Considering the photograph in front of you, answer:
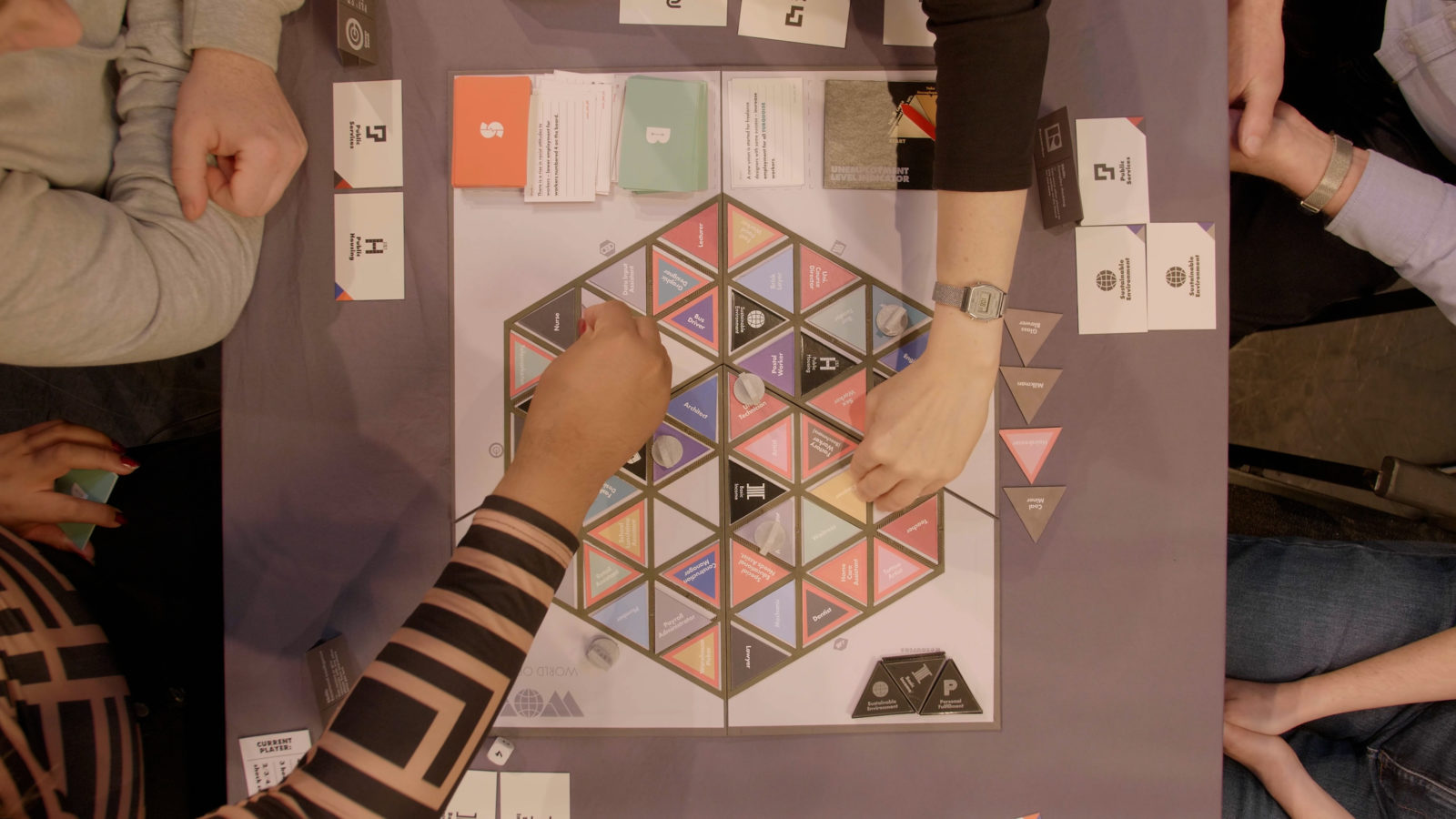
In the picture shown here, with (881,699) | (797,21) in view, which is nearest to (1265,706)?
(881,699)

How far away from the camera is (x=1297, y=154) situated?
1.29 meters

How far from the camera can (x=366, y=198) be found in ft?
4.15

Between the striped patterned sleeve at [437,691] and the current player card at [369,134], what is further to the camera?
the current player card at [369,134]

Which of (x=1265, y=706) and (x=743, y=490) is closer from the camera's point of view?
(x=743, y=490)

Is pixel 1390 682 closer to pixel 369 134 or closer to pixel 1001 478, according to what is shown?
pixel 1001 478

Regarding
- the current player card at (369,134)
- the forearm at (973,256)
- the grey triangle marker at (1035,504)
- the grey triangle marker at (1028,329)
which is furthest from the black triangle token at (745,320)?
the current player card at (369,134)

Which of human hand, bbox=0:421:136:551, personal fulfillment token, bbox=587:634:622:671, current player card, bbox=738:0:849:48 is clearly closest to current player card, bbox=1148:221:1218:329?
current player card, bbox=738:0:849:48

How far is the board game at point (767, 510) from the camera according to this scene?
4.07 ft

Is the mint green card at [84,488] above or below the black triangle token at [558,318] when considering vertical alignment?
below

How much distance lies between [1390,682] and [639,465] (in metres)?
1.47

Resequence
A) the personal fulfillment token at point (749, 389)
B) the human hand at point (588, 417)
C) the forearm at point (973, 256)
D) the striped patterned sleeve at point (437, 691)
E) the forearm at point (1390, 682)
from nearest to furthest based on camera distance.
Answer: the striped patterned sleeve at point (437, 691), the human hand at point (588, 417), the forearm at point (973, 256), the personal fulfillment token at point (749, 389), the forearm at point (1390, 682)

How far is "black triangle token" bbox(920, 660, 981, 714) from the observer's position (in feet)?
4.07

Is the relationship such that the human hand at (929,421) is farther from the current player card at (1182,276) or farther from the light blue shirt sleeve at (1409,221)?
the light blue shirt sleeve at (1409,221)

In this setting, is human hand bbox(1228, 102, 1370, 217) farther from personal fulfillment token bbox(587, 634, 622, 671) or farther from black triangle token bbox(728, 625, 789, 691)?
personal fulfillment token bbox(587, 634, 622, 671)
